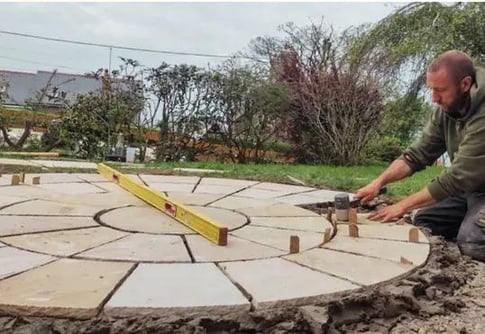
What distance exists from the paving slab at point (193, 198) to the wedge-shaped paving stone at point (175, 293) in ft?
4.03

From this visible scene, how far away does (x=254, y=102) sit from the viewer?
7.09 m

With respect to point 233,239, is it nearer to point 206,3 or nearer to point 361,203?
point 361,203

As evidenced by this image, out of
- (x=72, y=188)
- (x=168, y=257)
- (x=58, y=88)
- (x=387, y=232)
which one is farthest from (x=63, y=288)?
(x=58, y=88)

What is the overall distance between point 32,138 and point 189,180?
446 centimetres

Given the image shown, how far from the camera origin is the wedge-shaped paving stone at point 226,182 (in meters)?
3.57

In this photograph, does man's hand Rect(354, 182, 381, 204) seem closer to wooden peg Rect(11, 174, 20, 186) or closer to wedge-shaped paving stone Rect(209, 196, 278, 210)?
wedge-shaped paving stone Rect(209, 196, 278, 210)

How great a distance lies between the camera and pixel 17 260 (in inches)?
62.6

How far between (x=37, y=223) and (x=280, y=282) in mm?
1220

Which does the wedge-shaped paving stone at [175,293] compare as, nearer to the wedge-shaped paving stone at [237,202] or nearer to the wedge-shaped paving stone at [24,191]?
the wedge-shaped paving stone at [237,202]

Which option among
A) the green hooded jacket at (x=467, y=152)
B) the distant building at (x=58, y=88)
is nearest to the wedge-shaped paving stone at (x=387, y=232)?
the green hooded jacket at (x=467, y=152)

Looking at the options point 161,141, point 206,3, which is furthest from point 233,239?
point 206,3

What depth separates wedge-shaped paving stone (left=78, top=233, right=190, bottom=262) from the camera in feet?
5.50

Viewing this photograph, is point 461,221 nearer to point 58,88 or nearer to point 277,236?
point 277,236

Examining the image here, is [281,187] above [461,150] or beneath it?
beneath
